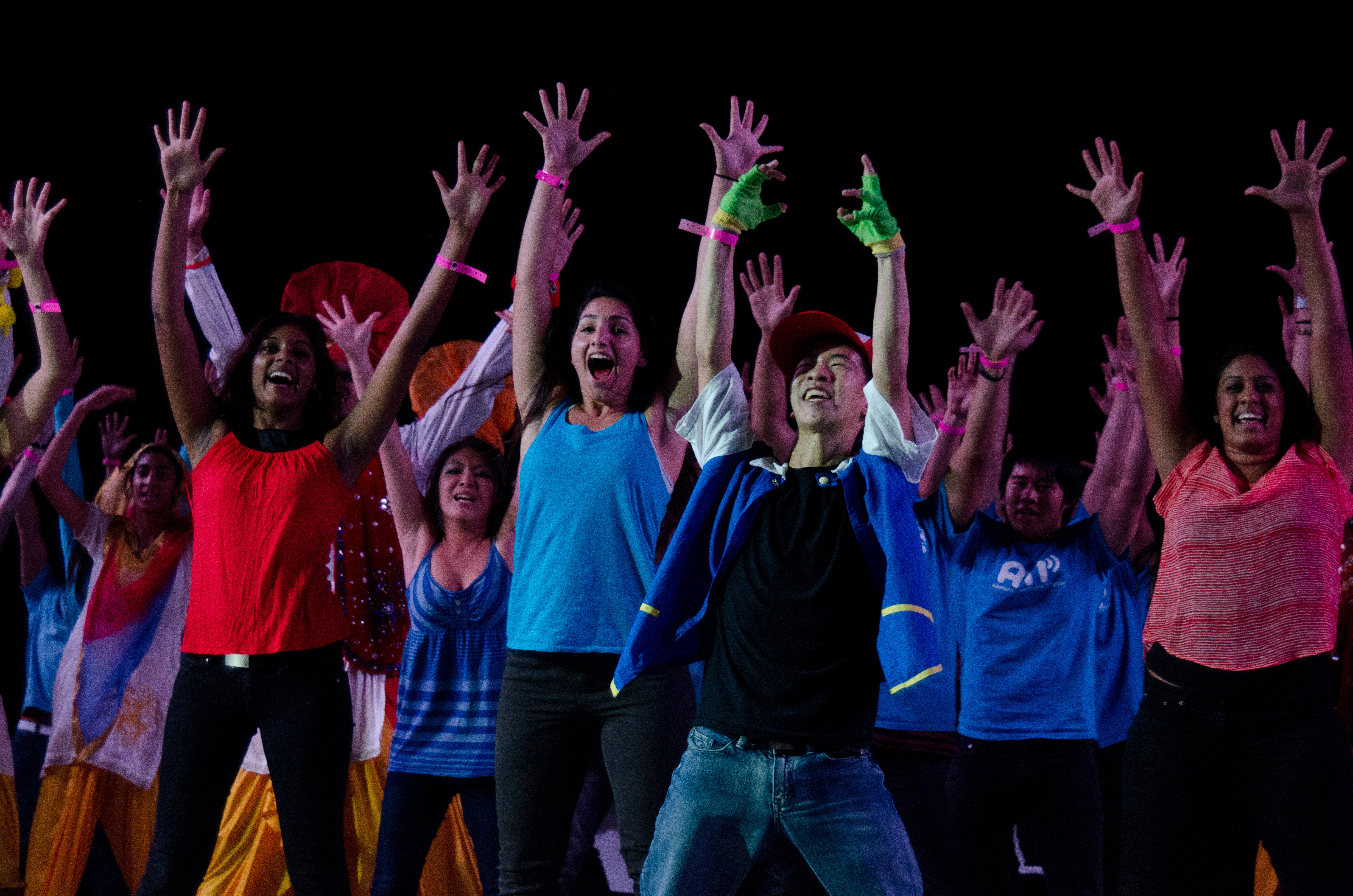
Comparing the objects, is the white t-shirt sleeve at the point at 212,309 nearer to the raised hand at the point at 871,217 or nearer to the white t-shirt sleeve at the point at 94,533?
the white t-shirt sleeve at the point at 94,533

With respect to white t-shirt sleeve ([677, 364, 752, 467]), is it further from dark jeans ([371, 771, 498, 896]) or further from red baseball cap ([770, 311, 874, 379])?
dark jeans ([371, 771, 498, 896])

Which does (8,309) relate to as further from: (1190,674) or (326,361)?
(1190,674)

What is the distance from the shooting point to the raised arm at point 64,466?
3863 mm

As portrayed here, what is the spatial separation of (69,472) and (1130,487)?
3606 mm

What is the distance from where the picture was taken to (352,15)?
5129 millimetres

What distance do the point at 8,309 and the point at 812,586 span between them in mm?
2376

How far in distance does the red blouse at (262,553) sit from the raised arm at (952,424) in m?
1.57

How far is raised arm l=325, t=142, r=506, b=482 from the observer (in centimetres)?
262

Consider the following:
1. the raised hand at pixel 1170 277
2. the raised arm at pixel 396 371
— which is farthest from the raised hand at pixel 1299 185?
the raised arm at pixel 396 371

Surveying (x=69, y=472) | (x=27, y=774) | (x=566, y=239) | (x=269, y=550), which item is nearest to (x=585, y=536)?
(x=269, y=550)

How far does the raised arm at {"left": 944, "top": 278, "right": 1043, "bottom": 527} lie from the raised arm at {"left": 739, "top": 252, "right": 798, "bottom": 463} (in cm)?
49

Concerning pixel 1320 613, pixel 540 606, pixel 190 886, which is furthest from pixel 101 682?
pixel 1320 613

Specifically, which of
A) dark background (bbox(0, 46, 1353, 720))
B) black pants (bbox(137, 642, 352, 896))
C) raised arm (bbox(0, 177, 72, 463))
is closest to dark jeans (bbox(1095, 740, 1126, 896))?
dark background (bbox(0, 46, 1353, 720))

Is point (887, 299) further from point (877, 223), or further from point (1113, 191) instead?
point (1113, 191)
